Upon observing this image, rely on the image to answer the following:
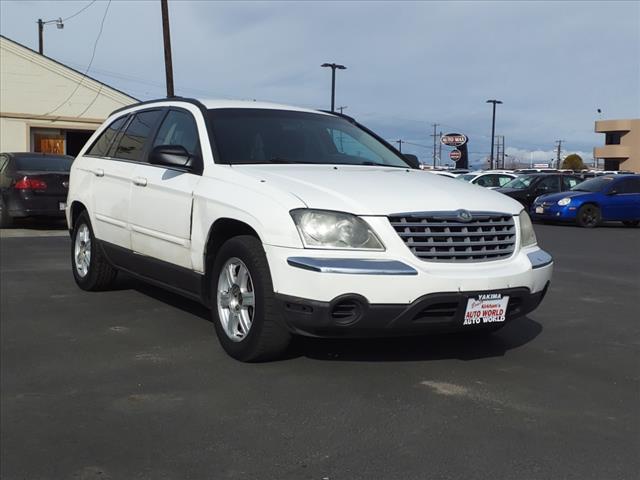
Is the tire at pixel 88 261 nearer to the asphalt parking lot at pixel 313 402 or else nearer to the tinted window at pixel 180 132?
the asphalt parking lot at pixel 313 402

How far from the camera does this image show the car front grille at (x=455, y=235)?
4027 mm

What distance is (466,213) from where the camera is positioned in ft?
13.8

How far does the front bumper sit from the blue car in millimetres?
14574

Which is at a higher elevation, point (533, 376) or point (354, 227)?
point (354, 227)

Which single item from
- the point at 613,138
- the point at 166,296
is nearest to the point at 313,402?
the point at 166,296

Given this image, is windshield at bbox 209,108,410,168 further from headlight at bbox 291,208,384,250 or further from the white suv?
headlight at bbox 291,208,384,250

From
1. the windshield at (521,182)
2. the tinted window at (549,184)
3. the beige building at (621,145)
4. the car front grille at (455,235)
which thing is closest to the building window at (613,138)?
the beige building at (621,145)

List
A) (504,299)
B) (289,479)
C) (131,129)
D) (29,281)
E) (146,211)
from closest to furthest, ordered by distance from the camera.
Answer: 1. (289,479)
2. (504,299)
3. (146,211)
4. (131,129)
5. (29,281)

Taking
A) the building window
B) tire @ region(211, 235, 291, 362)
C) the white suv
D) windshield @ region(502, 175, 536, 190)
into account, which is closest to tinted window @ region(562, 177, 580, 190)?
windshield @ region(502, 175, 536, 190)

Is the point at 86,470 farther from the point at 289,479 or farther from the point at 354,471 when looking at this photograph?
the point at 354,471

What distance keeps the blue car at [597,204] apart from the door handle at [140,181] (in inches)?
555

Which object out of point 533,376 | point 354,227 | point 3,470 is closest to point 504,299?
point 533,376

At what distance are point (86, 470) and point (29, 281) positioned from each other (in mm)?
4886

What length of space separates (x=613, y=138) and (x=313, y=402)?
78776 mm
